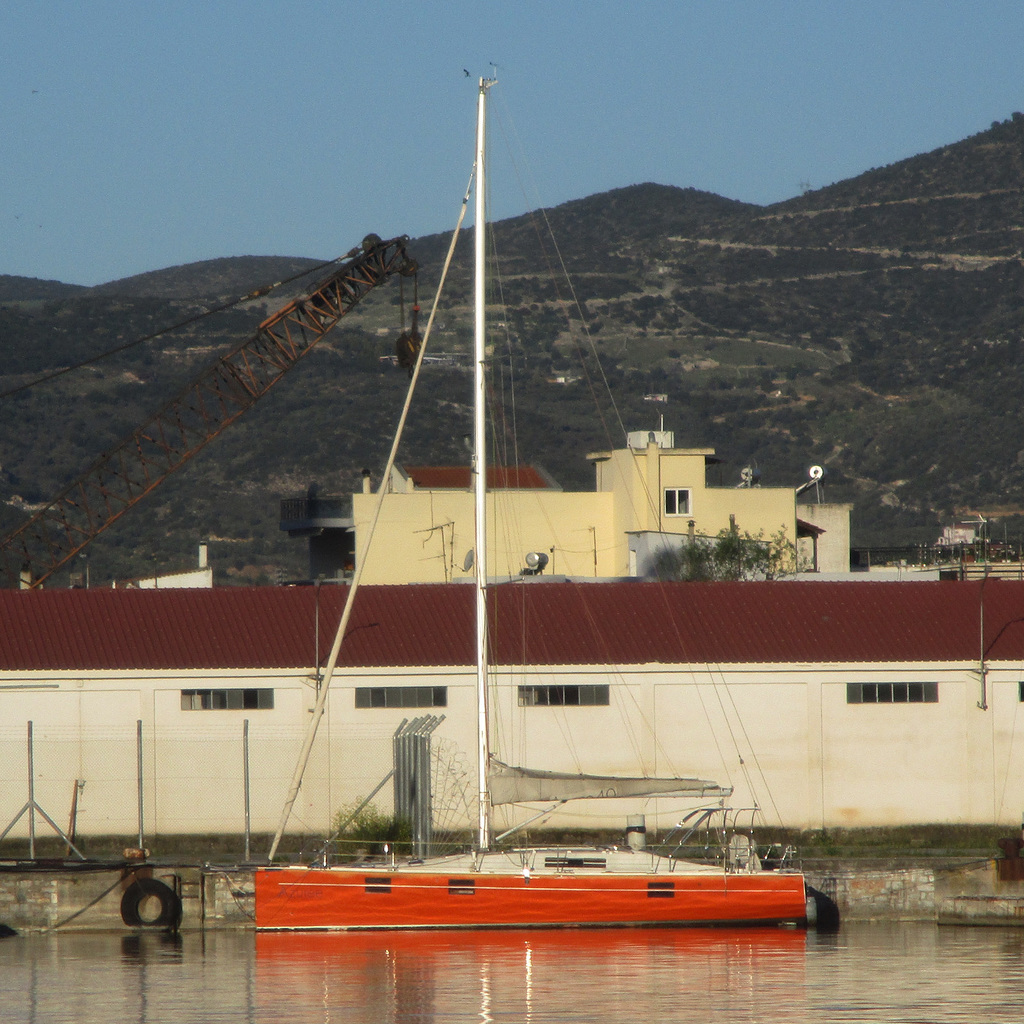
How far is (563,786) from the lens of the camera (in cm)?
3136

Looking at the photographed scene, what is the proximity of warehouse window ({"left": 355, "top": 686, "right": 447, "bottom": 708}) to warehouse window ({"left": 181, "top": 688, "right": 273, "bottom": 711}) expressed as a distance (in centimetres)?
216

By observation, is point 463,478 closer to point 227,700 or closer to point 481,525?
point 227,700

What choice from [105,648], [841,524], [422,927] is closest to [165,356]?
[841,524]

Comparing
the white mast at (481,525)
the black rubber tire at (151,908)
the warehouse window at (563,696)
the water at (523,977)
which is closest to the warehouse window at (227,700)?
the warehouse window at (563,696)

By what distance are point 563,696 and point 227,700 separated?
303 inches

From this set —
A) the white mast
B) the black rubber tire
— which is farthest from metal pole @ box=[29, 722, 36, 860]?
the white mast

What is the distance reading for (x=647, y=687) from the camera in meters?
38.0

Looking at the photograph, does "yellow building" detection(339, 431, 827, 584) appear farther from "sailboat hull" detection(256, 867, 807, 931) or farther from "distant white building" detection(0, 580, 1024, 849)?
"sailboat hull" detection(256, 867, 807, 931)

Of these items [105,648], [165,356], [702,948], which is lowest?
[702,948]

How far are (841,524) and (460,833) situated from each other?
4325cm

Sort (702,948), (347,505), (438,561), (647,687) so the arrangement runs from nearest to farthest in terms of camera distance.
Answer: (702,948)
(647,687)
(438,561)
(347,505)

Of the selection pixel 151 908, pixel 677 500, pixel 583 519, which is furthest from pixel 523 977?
pixel 583 519

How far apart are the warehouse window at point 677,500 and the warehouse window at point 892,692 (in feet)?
96.7

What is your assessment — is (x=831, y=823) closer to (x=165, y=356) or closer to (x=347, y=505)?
(x=347, y=505)
